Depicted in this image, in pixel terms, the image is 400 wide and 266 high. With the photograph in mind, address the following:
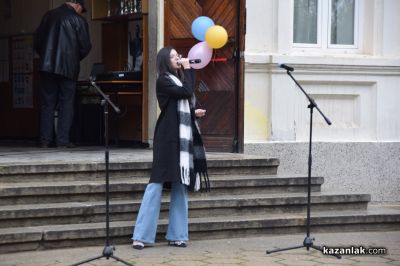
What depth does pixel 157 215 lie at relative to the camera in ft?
26.2

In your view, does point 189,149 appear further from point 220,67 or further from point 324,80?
point 324,80

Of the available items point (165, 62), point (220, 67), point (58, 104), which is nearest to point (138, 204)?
point (165, 62)

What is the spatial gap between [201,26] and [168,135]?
230 cm

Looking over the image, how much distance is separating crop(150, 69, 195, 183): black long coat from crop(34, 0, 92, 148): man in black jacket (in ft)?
11.9

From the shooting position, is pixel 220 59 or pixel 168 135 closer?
pixel 168 135

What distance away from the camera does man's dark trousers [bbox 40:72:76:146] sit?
11461 mm

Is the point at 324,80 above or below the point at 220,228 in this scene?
above

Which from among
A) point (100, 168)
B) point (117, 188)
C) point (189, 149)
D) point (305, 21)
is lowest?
point (117, 188)

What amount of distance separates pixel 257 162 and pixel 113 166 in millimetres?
1807

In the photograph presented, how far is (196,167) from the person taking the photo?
818cm

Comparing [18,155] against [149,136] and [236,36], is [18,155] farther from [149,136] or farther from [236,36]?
[236,36]

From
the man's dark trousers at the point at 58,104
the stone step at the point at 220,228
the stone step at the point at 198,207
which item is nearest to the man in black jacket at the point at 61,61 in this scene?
the man's dark trousers at the point at 58,104

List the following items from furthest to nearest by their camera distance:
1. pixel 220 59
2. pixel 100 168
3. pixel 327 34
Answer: pixel 327 34
pixel 220 59
pixel 100 168

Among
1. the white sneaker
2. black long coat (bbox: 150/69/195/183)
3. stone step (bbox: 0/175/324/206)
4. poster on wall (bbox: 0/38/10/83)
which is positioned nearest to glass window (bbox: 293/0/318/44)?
stone step (bbox: 0/175/324/206)
